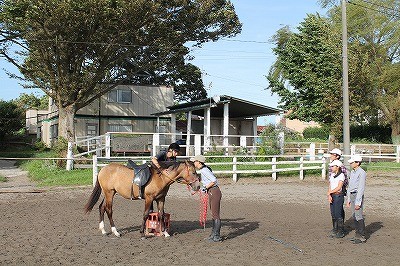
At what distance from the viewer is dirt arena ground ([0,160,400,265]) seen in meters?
7.66

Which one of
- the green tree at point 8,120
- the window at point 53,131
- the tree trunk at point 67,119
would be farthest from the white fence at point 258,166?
the green tree at point 8,120

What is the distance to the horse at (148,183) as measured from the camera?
30.2 feet

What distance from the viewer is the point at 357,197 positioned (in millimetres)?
9297

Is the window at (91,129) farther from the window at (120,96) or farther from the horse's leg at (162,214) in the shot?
the horse's leg at (162,214)

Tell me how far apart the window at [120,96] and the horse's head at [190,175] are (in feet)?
92.8

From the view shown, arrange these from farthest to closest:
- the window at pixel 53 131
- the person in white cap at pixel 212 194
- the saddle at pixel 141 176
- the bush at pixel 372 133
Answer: the bush at pixel 372 133, the window at pixel 53 131, the saddle at pixel 141 176, the person in white cap at pixel 212 194

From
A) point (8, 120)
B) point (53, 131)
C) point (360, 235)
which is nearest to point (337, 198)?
point (360, 235)

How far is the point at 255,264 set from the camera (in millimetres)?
7301

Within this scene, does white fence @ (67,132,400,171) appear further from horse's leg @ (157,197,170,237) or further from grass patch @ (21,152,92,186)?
horse's leg @ (157,197,170,237)

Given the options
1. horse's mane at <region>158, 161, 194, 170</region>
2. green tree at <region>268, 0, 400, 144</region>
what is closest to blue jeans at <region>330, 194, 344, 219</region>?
horse's mane at <region>158, 161, 194, 170</region>

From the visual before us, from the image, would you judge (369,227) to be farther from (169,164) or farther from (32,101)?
(32,101)

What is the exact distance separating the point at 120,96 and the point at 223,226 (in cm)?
2749

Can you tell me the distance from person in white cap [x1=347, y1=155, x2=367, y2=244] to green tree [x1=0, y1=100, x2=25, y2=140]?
3997 cm

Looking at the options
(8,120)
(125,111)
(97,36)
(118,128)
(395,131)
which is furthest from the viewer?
(8,120)
